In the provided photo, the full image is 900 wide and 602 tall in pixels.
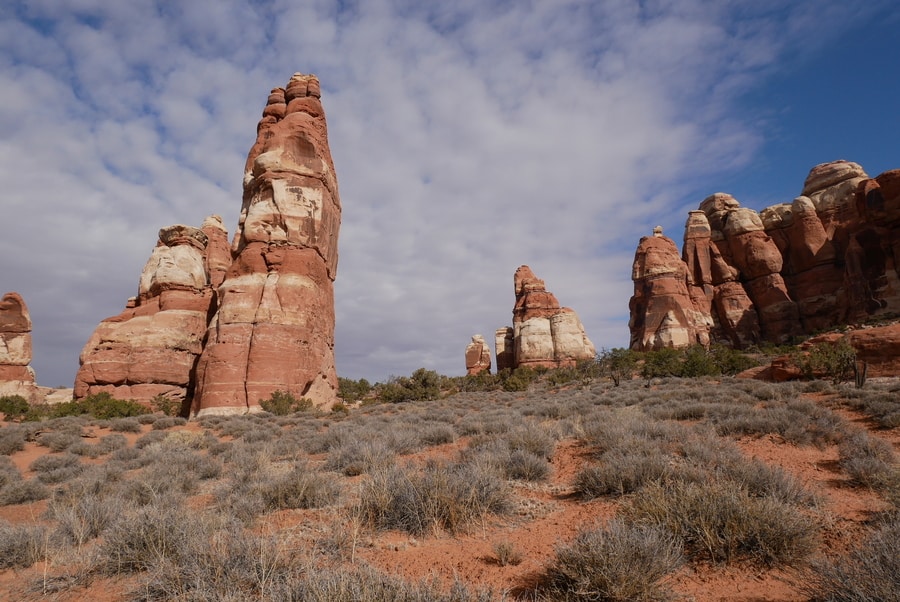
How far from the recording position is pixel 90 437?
46.3ft

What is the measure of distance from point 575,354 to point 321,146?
35.4 metres

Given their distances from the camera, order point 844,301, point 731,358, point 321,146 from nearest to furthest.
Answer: point 731,358, point 321,146, point 844,301

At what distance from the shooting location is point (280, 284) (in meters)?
24.1

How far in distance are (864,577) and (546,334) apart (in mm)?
49101

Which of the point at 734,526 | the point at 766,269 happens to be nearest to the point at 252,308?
the point at 734,526

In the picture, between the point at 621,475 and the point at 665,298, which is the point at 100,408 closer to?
the point at 621,475

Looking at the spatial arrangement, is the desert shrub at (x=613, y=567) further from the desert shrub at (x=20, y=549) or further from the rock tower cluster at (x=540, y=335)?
the rock tower cluster at (x=540, y=335)

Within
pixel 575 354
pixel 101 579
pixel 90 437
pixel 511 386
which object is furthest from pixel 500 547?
pixel 575 354

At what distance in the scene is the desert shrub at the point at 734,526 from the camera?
10.9 ft

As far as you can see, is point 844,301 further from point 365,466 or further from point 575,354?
point 365,466

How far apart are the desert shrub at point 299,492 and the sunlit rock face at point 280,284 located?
57.9 feet

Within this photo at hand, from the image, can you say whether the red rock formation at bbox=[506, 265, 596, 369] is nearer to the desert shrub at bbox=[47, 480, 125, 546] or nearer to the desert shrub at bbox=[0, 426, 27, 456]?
the desert shrub at bbox=[0, 426, 27, 456]

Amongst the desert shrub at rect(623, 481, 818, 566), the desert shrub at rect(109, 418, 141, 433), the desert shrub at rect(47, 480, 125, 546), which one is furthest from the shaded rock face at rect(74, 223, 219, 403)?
the desert shrub at rect(623, 481, 818, 566)

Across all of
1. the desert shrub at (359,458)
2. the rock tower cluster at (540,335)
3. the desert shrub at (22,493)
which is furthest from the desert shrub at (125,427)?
the rock tower cluster at (540,335)
